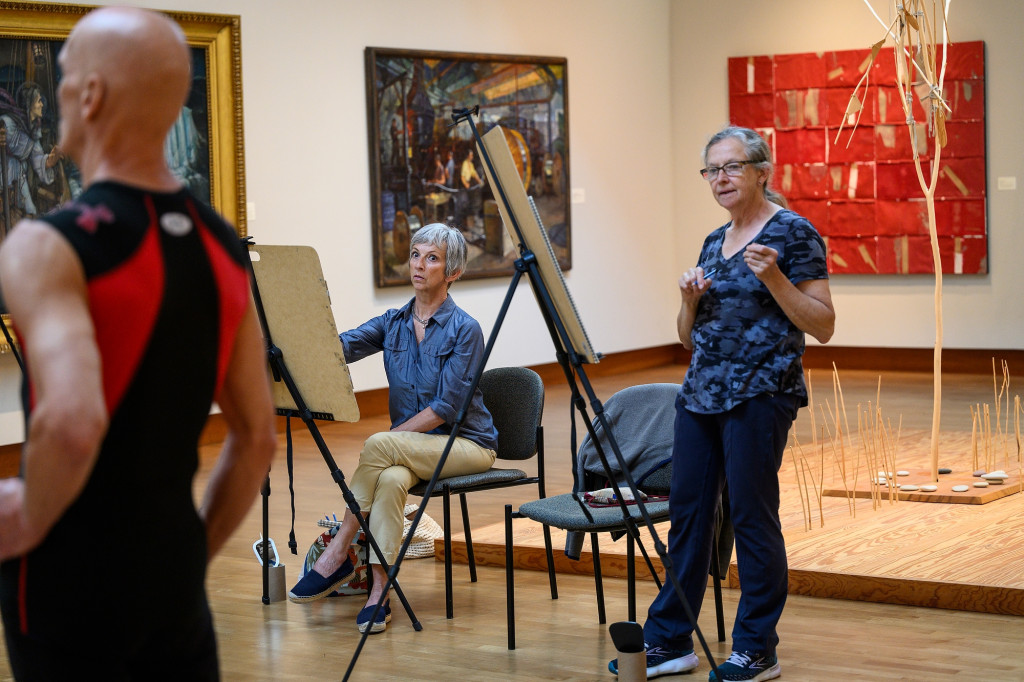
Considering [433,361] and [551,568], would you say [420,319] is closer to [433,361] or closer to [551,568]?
[433,361]

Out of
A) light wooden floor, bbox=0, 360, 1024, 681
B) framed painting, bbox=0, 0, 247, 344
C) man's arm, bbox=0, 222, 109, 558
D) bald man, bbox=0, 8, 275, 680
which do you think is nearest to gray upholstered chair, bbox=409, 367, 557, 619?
light wooden floor, bbox=0, 360, 1024, 681

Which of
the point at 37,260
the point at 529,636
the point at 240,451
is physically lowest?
the point at 529,636

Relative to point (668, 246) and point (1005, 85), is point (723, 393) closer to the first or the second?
point (1005, 85)

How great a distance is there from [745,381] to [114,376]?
208 cm

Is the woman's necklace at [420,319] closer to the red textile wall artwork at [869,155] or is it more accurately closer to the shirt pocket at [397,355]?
the shirt pocket at [397,355]

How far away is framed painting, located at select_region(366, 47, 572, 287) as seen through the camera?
855 cm

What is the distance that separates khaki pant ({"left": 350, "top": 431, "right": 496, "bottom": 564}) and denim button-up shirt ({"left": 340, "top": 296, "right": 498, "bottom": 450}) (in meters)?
0.12

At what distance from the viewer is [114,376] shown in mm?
1240

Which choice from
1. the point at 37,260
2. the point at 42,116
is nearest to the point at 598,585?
the point at 37,260

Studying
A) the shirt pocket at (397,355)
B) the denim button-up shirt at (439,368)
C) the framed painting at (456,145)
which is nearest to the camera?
the denim button-up shirt at (439,368)

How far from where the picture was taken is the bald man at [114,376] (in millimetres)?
1191

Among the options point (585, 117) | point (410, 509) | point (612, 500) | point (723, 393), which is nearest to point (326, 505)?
point (410, 509)

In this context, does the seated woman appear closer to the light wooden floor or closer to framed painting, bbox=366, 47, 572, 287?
the light wooden floor

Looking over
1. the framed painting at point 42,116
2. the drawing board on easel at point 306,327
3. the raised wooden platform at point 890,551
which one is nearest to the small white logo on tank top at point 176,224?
the drawing board on easel at point 306,327
